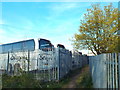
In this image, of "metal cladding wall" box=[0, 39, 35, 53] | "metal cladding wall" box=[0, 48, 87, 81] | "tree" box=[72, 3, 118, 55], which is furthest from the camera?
"tree" box=[72, 3, 118, 55]

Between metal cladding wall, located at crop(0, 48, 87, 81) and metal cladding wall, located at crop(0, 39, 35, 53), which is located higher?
metal cladding wall, located at crop(0, 39, 35, 53)

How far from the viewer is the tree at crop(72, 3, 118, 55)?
45.2 feet

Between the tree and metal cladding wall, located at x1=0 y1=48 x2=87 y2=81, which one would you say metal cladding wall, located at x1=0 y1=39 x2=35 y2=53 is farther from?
the tree

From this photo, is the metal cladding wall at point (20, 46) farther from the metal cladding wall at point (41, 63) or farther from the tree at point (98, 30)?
the tree at point (98, 30)

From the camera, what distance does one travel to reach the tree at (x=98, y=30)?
45.2ft

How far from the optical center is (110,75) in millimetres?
3180

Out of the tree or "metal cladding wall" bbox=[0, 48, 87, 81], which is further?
the tree

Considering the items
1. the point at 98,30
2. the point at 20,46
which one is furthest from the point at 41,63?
the point at 98,30

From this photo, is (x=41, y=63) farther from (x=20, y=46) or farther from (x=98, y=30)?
(x=98, y=30)

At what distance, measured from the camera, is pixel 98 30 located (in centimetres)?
1505

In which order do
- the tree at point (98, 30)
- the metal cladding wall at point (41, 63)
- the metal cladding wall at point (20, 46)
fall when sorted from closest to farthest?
the metal cladding wall at point (41, 63) → the metal cladding wall at point (20, 46) → the tree at point (98, 30)

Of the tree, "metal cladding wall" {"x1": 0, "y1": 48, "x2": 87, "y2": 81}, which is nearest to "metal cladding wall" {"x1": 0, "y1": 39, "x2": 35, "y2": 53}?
"metal cladding wall" {"x1": 0, "y1": 48, "x2": 87, "y2": 81}

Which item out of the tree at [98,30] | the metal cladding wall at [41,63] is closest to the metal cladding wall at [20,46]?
the metal cladding wall at [41,63]

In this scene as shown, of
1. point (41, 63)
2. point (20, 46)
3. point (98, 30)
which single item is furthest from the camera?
point (98, 30)
